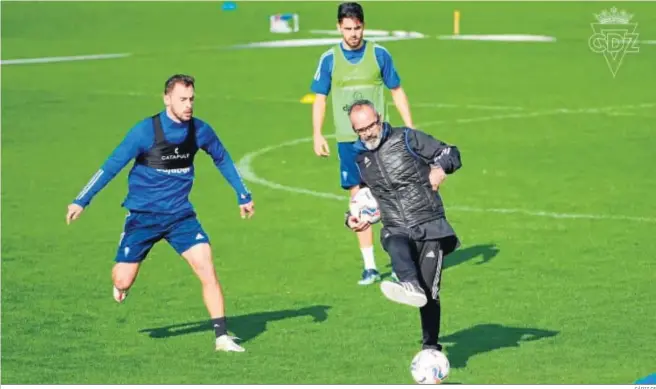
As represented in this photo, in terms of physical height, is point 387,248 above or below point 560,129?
above

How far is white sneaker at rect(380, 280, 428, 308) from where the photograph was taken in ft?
37.7

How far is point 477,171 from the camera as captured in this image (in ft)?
76.3

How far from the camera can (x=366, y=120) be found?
1191cm

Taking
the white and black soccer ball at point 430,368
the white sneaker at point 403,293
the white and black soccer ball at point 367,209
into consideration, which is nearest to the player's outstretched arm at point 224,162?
the white and black soccer ball at point 367,209

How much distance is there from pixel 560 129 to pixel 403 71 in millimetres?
10522

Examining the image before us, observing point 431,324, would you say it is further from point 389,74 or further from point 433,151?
point 389,74

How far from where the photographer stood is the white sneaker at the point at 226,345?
43.3 ft

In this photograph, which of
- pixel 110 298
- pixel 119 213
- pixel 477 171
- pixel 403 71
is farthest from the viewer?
pixel 403 71

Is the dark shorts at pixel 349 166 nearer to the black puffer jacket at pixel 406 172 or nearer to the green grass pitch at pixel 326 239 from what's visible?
the green grass pitch at pixel 326 239

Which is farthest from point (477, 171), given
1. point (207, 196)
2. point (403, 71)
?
point (403, 71)

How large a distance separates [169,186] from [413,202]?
233cm

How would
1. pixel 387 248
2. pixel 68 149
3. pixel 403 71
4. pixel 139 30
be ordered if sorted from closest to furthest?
pixel 387 248, pixel 68 149, pixel 403 71, pixel 139 30

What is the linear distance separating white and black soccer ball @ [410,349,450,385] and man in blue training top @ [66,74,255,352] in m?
2.00

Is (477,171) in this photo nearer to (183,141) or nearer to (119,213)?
(119,213)
